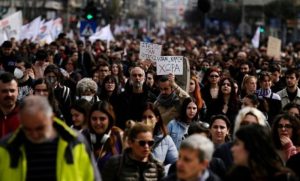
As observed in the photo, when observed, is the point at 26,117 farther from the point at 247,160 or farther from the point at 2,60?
the point at 2,60

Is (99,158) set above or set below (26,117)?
below

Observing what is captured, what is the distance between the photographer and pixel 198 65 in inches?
811

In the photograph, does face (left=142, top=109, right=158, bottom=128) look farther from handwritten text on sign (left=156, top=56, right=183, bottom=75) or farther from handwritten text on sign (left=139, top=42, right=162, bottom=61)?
handwritten text on sign (left=139, top=42, right=162, bottom=61)

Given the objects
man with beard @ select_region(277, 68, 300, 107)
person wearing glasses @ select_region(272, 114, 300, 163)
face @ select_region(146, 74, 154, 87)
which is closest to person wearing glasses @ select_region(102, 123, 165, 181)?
person wearing glasses @ select_region(272, 114, 300, 163)

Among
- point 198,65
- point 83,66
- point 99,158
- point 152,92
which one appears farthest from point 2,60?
point 99,158

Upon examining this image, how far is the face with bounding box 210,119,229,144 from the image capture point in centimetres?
903

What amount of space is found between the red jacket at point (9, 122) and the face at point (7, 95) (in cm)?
11

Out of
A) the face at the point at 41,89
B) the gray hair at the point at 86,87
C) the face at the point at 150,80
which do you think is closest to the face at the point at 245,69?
the face at the point at 150,80

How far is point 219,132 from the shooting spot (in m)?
A: 9.03

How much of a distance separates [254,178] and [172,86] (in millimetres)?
6484

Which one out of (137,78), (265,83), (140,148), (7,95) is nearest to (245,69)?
(265,83)

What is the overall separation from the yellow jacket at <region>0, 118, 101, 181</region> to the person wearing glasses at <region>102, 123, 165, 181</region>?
2.50 ft

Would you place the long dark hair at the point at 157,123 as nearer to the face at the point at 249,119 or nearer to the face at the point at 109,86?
the face at the point at 249,119

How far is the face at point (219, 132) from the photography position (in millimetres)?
9031
